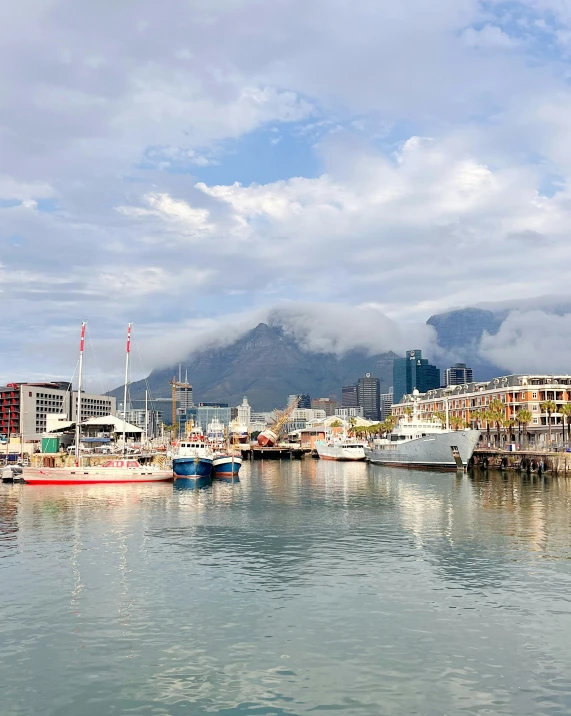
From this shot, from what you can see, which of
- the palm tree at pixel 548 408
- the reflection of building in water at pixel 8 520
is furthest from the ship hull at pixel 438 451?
the reflection of building in water at pixel 8 520

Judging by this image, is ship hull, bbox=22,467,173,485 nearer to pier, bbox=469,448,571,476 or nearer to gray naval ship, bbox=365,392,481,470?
gray naval ship, bbox=365,392,481,470

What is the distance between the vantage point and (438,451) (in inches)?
5413

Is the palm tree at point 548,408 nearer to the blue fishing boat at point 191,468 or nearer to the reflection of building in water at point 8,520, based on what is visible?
the blue fishing boat at point 191,468

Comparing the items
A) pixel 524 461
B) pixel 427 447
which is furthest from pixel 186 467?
pixel 524 461

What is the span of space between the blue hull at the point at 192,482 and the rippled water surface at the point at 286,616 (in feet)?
126

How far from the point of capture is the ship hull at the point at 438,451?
131 m

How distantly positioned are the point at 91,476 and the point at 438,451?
7063 cm

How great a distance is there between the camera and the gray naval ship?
432 ft

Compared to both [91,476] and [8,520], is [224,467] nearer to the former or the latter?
[91,476]

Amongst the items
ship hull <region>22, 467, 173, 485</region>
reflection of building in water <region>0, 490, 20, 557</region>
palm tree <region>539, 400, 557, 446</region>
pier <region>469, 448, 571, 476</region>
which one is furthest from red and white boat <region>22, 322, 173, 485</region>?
palm tree <region>539, 400, 557, 446</region>

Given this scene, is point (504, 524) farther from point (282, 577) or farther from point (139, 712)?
point (139, 712)

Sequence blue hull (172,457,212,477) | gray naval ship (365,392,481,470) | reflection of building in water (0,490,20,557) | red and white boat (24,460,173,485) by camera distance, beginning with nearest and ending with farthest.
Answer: reflection of building in water (0,490,20,557), red and white boat (24,460,173,485), blue hull (172,457,212,477), gray naval ship (365,392,481,470)

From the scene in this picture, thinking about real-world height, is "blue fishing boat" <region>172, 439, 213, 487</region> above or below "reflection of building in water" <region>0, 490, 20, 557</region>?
above

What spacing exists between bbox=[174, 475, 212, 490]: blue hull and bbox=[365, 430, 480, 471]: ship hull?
157ft
